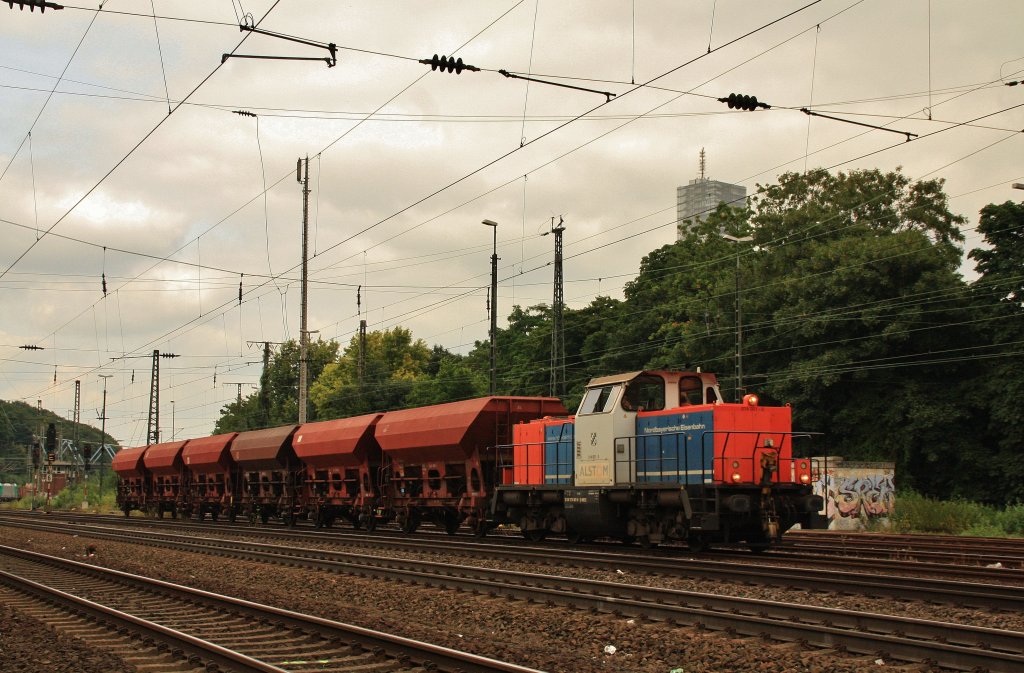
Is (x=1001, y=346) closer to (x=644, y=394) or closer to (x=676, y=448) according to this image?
(x=644, y=394)

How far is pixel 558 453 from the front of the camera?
20.3 metres

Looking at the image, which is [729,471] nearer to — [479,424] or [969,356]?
[479,424]

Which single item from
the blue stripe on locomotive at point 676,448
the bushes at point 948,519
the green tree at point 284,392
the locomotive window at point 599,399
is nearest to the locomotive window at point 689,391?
the blue stripe on locomotive at point 676,448

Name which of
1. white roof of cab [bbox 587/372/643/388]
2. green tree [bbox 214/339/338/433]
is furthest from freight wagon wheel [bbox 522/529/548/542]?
green tree [bbox 214/339/338/433]

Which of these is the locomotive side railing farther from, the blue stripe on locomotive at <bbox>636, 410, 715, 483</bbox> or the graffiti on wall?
the graffiti on wall

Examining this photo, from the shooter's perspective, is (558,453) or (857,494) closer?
(558,453)

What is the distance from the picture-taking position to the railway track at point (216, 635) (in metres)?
8.88

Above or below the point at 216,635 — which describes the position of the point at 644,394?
above

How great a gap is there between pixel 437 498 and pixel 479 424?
10.2 feet

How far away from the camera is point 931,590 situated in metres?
11.6

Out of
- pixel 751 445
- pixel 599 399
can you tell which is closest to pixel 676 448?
pixel 751 445

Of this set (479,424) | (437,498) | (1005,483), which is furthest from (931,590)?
(1005,483)

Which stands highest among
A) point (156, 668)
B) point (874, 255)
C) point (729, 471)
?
point (874, 255)

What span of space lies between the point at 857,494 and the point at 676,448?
1733 centimetres
